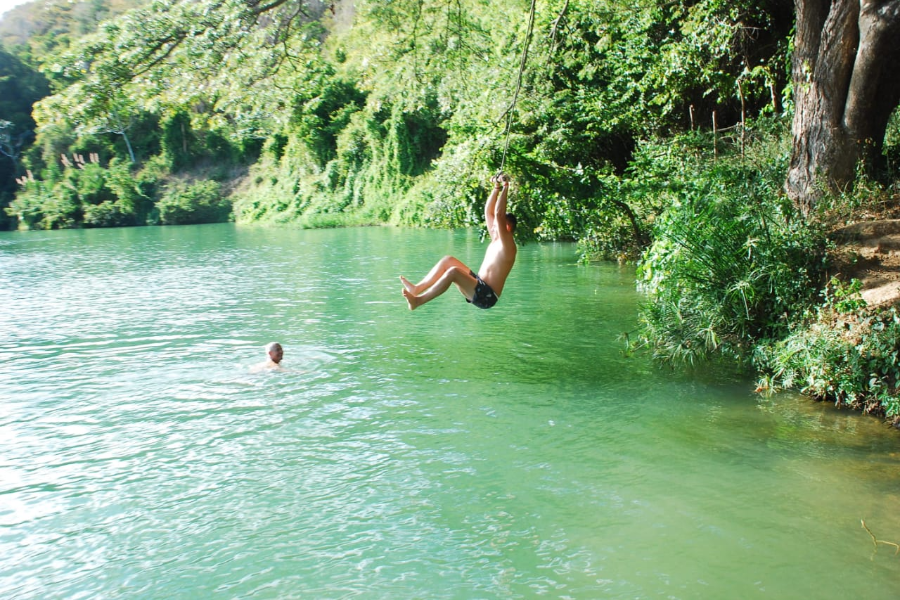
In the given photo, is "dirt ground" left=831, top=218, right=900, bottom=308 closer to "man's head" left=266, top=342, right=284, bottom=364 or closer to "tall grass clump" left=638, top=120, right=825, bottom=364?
"tall grass clump" left=638, top=120, right=825, bottom=364

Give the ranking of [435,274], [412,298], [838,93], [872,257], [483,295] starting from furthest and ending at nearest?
[838,93]
[872,257]
[483,295]
[435,274]
[412,298]

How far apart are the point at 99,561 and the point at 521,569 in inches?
125

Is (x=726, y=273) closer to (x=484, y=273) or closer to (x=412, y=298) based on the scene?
(x=484, y=273)

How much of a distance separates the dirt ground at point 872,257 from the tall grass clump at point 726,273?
0.31 metres

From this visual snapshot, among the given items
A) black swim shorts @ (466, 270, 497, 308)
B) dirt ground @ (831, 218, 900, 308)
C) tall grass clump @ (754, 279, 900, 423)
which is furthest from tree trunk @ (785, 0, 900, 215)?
black swim shorts @ (466, 270, 497, 308)

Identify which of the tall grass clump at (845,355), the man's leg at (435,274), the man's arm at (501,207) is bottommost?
the tall grass clump at (845,355)

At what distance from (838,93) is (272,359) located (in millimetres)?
8569

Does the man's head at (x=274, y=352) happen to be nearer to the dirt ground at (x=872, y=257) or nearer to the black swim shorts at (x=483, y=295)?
the black swim shorts at (x=483, y=295)

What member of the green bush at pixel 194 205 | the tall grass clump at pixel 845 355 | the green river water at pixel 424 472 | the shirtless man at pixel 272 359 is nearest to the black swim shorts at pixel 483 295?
the green river water at pixel 424 472

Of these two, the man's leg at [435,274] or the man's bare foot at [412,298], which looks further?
the man's leg at [435,274]

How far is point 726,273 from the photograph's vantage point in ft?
30.0

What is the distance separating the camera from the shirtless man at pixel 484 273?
24.4 feet

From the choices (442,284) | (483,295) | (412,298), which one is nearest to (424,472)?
(412,298)

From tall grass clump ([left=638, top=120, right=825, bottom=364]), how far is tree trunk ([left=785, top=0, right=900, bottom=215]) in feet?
2.03
